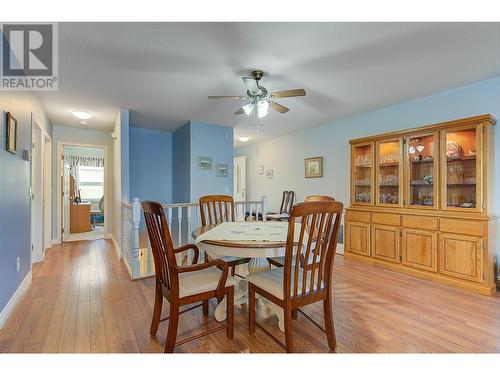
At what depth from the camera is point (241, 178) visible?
7.11 meters

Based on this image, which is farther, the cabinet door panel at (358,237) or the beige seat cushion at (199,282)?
the cabinet door panel at (358,237)

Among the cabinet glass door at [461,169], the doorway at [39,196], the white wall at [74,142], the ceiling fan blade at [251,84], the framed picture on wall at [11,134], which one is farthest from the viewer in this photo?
the white wall at [74,142]

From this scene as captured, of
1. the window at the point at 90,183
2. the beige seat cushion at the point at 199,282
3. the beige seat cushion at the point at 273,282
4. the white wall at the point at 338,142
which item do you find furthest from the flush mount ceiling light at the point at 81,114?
the window at the point at 90,183

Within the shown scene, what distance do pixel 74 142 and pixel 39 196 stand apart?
1.54 metres

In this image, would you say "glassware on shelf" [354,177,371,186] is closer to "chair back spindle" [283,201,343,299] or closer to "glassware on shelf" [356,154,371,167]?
"glassware on shelf" [356,154,371,167]

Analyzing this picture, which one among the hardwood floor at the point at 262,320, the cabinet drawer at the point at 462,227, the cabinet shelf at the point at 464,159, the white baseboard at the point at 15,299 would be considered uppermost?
the cabinet shelf at the point at 464,159

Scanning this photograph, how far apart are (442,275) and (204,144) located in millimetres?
4012

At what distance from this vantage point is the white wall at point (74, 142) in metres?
4.83

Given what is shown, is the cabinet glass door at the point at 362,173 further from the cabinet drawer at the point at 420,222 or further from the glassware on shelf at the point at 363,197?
the cabinet drawer at the point at 420,222

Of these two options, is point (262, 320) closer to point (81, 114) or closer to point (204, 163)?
point (204, 163)

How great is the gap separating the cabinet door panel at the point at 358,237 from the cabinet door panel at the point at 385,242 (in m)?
0.09

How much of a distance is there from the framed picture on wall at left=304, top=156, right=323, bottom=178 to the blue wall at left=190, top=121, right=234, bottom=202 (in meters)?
1.54
